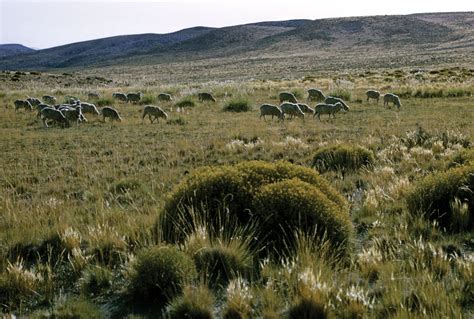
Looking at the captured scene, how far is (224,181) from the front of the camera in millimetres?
6449

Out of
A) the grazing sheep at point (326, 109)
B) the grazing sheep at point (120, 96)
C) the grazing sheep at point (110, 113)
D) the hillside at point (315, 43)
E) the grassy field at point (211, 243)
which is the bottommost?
the grassy field at point (211, 243)

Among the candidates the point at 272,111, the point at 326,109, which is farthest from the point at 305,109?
the point at 272,111

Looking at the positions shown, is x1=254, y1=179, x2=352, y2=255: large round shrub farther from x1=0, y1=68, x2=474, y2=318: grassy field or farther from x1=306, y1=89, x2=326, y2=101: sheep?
x1=306, y1=89, x2=326, y2=101: sheep

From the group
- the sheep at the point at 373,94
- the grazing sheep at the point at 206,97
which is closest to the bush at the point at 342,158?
the sheep at the point at 373,94

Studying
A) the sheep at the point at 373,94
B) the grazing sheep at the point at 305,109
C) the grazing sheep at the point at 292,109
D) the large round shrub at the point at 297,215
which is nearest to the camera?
the large round shrub at the point at 297,215

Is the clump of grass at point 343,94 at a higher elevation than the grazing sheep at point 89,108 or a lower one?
lower

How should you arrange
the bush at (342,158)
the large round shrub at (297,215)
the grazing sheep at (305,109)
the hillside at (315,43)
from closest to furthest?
the large round shrub at (297,215) < the bush at (342,158) < the grazing sheep at (305,109) < the hillside at (315,43)

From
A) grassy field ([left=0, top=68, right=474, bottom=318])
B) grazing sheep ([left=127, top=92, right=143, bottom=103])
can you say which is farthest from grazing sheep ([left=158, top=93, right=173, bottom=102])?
grassy field ([left=0, top=68, right=474, bottom=318])

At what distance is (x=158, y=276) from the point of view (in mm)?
4711

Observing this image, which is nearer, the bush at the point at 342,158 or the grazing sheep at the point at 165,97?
the bush at the point at 342,158

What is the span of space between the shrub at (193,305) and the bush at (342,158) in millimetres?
6093

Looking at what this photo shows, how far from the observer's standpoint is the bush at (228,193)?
6078 mm

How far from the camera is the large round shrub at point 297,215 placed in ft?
18.2

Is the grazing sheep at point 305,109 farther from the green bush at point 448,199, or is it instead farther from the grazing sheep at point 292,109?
the green bush at point 448,199
